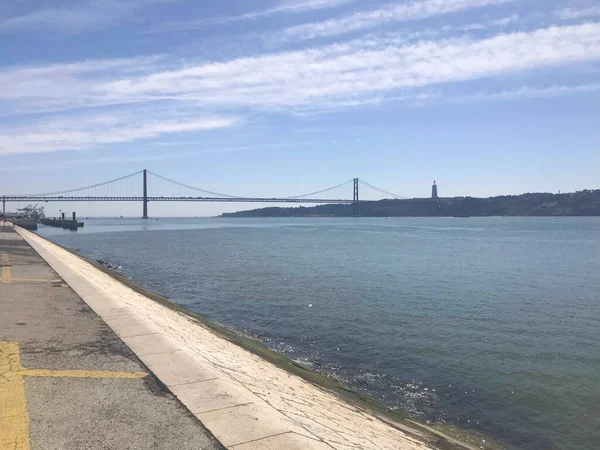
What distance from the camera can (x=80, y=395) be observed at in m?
4.76

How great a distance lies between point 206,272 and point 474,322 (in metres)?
17.4

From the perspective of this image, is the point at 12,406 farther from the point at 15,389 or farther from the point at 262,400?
the point at 262,400

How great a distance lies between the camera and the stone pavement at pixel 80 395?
3.90 m

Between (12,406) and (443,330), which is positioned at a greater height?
(12,406)

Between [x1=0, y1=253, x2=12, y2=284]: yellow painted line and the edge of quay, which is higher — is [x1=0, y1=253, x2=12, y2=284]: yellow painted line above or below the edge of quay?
above

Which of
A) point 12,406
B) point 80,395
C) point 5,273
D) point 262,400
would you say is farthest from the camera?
point 5,273

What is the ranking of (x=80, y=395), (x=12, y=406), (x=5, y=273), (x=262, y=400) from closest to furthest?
(x=12, y=406), (x=80, y=395), (x=262, y=400), (x=5, y=273)

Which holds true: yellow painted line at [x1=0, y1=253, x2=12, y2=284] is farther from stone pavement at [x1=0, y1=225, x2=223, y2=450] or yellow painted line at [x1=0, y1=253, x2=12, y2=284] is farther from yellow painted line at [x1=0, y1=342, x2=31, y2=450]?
yellow painted line at [x1=0, y1=342, x2=31, y2=450]

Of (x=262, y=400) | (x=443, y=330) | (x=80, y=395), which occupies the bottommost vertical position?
(x=443, y=330)

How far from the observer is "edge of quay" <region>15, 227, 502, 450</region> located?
4286 mm

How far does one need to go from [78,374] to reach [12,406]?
971mm

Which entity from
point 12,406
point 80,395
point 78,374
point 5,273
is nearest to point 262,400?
point 80,395

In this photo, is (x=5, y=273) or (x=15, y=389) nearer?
(x=15, y=389)

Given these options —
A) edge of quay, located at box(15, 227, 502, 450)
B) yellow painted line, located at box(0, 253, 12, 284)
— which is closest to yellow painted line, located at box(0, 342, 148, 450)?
edge of quay, located at box(15, 227, 502, 450)
